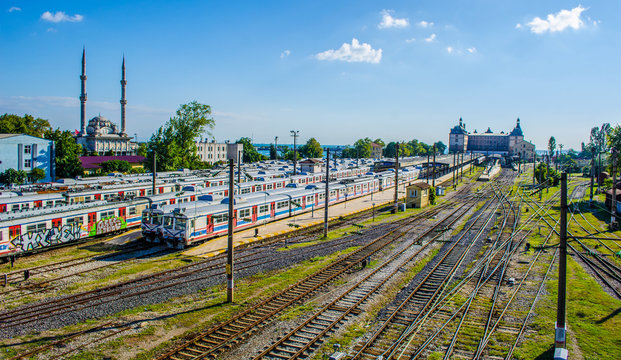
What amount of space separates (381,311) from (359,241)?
13.5 m

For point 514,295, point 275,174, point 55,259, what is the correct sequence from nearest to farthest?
1. point 514,295
2. point 55,259
3. point 275,174

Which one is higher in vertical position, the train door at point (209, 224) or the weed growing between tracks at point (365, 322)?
the train door at point (209, 224)

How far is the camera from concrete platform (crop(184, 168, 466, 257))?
2759 cm

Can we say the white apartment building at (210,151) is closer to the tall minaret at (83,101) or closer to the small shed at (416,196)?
the tall minaret at (83,101)

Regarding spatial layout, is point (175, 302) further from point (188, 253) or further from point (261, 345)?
point (188, 253)

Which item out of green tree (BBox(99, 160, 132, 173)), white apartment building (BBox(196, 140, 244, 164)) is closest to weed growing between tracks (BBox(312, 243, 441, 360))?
green tree (BBox(99, 160, 132, 173))

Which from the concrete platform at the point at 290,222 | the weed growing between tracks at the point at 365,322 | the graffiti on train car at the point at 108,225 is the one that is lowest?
the weed growing between tracks at the point at 365,322

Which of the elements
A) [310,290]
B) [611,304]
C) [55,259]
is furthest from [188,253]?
[611,304]

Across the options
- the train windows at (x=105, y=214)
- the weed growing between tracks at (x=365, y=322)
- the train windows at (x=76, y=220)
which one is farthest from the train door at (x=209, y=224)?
the weed growing between tracks at (x=365, y=322)

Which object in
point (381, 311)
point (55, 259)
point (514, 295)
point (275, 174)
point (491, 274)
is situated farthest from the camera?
point (275, 174)

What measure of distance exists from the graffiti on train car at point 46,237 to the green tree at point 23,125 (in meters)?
62.6

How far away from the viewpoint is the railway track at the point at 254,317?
13.7 m

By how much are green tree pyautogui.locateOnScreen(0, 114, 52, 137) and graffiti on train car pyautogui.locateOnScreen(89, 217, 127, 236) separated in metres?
60.6

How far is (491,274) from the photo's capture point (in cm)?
2225
